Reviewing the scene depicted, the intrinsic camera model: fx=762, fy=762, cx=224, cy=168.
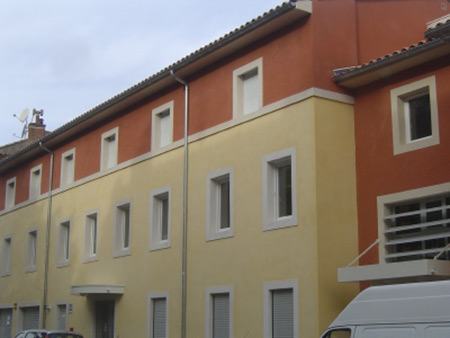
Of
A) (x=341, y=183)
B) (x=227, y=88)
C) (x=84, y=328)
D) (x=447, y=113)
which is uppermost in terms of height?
(x=227, y=88)

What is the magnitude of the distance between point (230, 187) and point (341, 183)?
312 cm

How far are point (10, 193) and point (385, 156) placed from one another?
20731mm

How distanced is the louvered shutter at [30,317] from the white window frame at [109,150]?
6.96 meters

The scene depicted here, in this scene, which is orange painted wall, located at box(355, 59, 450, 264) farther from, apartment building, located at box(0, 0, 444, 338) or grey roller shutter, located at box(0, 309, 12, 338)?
grey roller shutter, located at box(0, 309, 12, 338)

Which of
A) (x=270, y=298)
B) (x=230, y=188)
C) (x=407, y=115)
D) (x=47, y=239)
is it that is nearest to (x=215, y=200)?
(x=230, y=188)

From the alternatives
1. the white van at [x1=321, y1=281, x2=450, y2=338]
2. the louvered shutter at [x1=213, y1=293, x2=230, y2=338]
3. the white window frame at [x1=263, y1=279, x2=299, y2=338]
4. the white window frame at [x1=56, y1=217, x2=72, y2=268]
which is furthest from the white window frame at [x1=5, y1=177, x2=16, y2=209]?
the white van at [x1=321, y1=281, x2=450, y2=338]

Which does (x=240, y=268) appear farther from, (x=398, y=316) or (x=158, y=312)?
(x=398, y=316)

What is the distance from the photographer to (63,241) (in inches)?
1061

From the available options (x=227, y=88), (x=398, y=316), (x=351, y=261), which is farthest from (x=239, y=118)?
(x=398, y=316)

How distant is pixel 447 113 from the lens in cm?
1491

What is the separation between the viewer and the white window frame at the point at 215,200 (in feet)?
60.5

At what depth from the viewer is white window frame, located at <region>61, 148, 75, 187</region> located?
1063 inches

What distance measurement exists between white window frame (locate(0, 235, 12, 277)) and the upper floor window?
2.88 metres

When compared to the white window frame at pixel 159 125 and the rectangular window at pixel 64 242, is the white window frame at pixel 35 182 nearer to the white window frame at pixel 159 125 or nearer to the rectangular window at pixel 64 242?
the rectangular window at pixel 64 242
